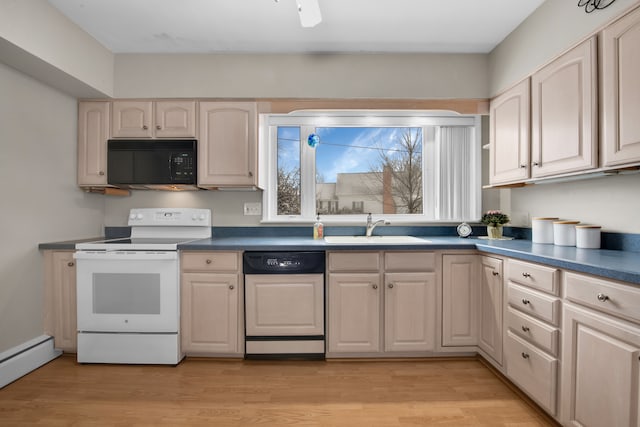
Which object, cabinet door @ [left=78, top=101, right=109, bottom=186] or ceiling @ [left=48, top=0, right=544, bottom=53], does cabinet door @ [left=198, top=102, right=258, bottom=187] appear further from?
cabinet door @ [left=78, top=101, right=109, bottom=186]

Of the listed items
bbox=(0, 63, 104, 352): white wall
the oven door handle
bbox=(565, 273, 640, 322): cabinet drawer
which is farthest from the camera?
the oven door handle

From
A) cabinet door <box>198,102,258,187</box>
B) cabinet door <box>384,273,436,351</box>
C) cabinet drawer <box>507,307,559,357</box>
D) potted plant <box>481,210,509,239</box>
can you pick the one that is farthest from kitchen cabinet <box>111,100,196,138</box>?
cabinet drawer <box>507,307,559,357</box>

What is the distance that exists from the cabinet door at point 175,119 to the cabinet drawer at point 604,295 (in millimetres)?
2686

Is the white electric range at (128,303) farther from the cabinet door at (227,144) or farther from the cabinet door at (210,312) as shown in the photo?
the cabinet door at (227,144)

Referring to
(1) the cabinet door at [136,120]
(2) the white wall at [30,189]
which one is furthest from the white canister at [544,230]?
(2) the white wall at [30,189]

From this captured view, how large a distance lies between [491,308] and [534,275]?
20.9 inches

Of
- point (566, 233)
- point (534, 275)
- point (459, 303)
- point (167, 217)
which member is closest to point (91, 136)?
point (167, 217)

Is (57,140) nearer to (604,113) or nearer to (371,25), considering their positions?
(371,25)

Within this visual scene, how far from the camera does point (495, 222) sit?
254 cm

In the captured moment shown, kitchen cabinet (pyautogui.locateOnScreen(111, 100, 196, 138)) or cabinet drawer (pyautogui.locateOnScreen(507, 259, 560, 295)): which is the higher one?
kitchen cabinet (pyautogui.locateOnScreen(111, 100, 196, 138))

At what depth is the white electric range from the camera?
7.32ft

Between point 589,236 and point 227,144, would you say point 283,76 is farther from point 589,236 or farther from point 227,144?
point 589,236

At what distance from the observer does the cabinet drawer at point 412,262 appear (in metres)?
2.28

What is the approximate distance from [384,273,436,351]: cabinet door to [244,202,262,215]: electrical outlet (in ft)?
4.27
